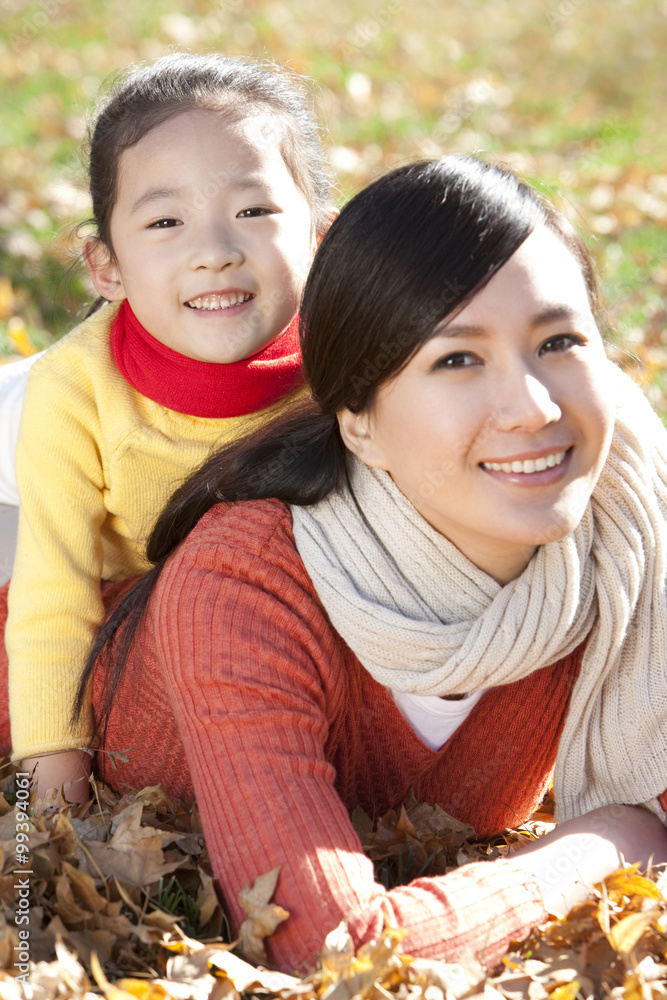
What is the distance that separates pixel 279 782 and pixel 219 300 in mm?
1269

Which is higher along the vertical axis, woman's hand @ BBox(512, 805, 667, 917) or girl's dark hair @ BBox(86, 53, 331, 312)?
girl's dark hair @ BBox(86, 53, 331, 312)

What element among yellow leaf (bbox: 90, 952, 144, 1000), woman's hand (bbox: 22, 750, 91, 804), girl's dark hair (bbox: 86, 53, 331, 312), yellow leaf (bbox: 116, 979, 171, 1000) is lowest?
yellow leaf (bbox: 116, 979, 171, 1000)

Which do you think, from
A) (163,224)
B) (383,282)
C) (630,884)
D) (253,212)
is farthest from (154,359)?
(630,884)

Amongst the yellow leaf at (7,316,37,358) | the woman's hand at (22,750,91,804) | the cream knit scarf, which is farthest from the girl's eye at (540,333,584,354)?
the yellow leaf at (7,316,37,358)

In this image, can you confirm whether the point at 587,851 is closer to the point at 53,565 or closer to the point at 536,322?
the point at 536,322

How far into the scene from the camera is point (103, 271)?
300cm

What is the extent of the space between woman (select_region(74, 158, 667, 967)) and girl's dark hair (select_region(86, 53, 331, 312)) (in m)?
0.83

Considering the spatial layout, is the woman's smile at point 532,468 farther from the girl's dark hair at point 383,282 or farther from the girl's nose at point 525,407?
the girl's dark hair at point 383,282

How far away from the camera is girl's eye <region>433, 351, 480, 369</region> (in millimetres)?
2016

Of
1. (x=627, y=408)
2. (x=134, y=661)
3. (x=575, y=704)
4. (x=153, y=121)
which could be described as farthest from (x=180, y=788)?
(x=153, y=121)

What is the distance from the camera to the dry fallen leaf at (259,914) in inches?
73.3

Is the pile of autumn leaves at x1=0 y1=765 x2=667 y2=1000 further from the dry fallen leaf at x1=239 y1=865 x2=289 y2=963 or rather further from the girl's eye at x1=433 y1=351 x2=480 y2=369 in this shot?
the girl's eye at x1=433 y1=351 x2=480 y2=369

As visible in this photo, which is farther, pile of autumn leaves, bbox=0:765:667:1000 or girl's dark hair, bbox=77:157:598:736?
girl's dark hair, bbox=77:157:598:736

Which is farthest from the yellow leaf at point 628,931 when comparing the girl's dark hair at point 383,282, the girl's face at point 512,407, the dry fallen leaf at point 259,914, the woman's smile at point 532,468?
the girl's dark hair at point 383,282
